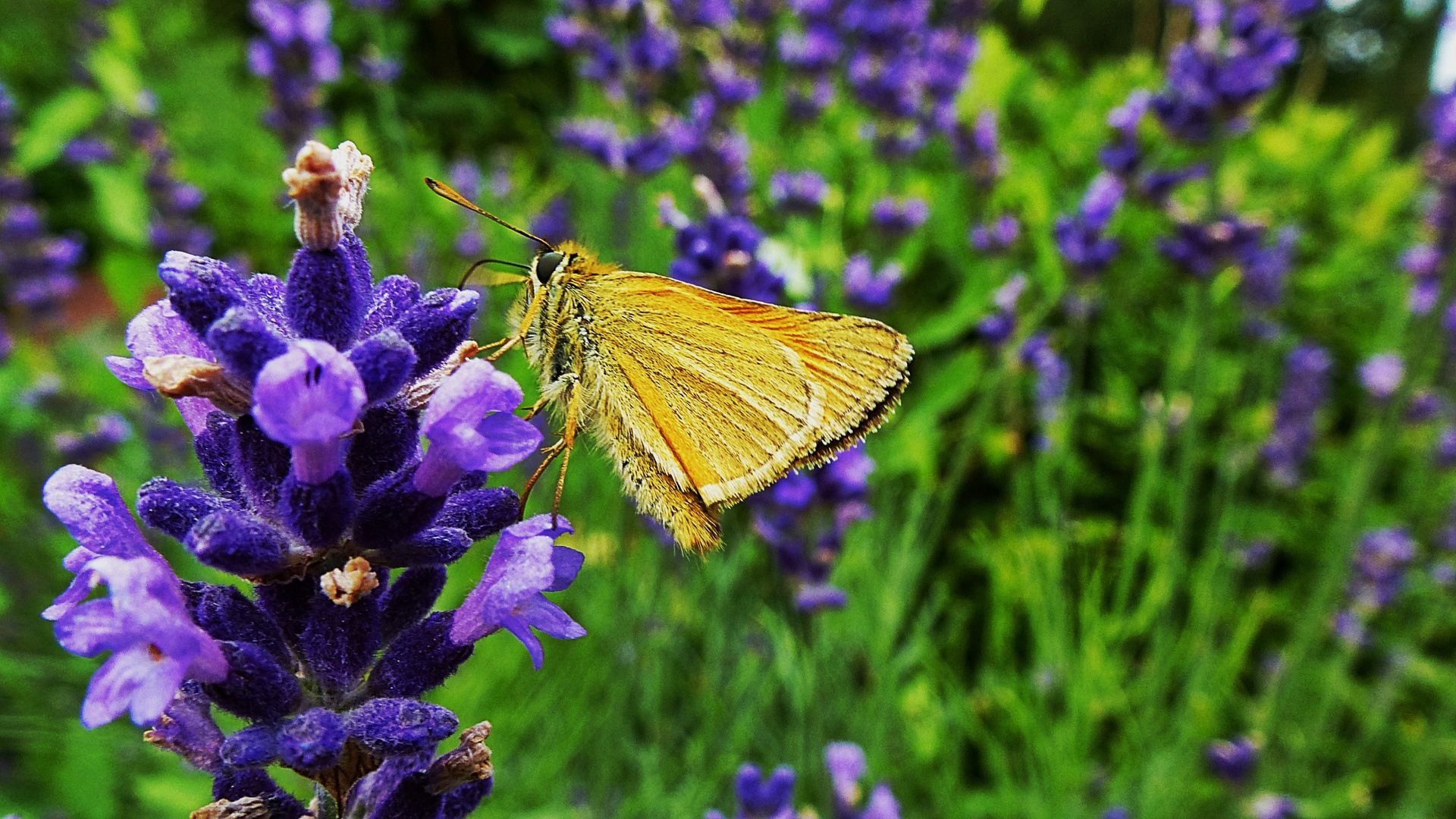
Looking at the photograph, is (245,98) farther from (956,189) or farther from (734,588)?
(734,588)

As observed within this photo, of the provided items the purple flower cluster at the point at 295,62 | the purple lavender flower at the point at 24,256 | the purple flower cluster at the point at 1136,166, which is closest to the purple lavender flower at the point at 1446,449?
the purple flower cluster at the point at 1136,166

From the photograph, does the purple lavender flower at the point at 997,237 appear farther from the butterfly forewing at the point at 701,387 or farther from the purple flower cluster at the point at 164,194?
the purple flower cluster at the point at 164,194

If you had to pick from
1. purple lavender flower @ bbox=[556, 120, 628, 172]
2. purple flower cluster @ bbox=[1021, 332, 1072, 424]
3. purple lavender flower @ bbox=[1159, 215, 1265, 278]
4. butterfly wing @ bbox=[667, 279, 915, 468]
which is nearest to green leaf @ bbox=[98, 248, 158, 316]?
purple lavender flower @ bbox=[556, 120, 628, 172]

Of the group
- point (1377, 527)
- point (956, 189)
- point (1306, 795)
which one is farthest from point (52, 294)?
point (1377, 527)

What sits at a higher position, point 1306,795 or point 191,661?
point 191,661

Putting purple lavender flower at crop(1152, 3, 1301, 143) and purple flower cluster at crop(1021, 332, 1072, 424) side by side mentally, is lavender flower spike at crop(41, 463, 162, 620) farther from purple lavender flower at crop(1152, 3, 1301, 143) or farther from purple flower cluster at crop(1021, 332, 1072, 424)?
purple flower cluster at crop(1021, 332, 1072, 424)

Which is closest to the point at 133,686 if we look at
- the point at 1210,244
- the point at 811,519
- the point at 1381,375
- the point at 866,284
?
the point at 811,519

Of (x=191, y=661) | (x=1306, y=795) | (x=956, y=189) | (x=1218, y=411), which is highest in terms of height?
(x=956, y=189)
